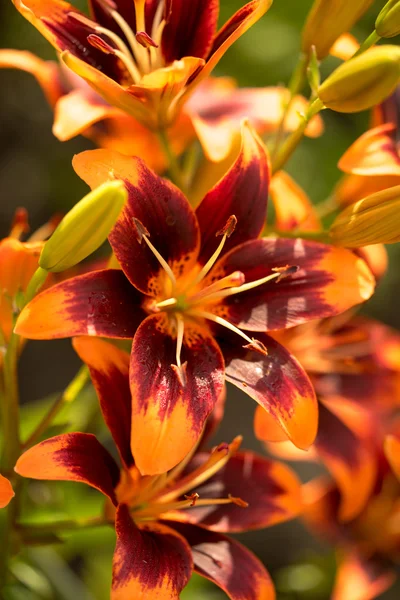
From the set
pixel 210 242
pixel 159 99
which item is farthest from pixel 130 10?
pixel 210 242

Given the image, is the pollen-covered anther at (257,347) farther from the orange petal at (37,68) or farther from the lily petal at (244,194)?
the orange petal at (37,68)

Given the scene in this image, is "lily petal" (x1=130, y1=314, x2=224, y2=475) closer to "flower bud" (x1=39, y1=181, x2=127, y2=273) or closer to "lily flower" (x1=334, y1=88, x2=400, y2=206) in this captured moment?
"flower bud" (x1=39, y1=181, x2=127, y2=273)

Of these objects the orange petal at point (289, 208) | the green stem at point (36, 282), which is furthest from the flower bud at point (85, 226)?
the orange petal at point (289, 208)

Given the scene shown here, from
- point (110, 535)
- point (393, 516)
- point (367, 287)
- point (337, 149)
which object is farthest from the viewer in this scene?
point (337, 149)

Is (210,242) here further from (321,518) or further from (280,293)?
(321,518)

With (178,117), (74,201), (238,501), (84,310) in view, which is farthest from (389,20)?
(74,201)
